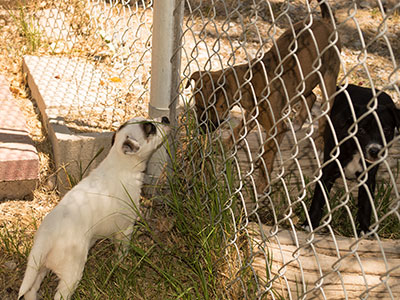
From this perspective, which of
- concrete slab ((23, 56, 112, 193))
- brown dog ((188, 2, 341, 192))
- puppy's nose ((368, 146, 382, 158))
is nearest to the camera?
puppy's nose ((368, 146, 382, 158))

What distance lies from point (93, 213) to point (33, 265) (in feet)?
1.55

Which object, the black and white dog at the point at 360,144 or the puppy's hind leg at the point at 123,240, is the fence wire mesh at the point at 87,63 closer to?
the puppy's hind leg at the point at 123,240

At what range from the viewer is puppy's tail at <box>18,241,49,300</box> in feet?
9.30

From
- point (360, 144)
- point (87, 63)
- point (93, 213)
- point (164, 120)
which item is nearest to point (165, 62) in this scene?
point (164, 120)

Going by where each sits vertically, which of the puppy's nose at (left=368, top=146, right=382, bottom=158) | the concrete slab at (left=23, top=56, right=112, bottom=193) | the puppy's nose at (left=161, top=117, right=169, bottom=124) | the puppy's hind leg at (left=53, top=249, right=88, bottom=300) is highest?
the puppy's nose at (left=161, top=117, right=169, bottom=124)

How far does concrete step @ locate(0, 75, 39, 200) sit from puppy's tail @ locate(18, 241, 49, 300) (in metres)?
1.20

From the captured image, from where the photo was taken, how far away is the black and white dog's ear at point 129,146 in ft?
10.5

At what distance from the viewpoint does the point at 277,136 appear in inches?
173

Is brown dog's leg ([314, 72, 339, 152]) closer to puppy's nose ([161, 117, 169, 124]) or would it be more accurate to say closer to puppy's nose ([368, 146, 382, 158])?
puppy's nose ([368, 146, 382, 158])

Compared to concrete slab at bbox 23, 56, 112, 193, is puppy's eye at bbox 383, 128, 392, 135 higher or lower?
higher

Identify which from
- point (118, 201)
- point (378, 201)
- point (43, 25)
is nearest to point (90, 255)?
point (118, 201)

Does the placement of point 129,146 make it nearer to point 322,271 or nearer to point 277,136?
point 322,271

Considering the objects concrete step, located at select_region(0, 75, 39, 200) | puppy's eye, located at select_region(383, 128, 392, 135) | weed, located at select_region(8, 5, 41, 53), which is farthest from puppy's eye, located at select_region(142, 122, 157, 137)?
weed, located at select_region(8, 5, 41, 53)

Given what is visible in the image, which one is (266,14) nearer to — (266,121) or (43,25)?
(43,25)
